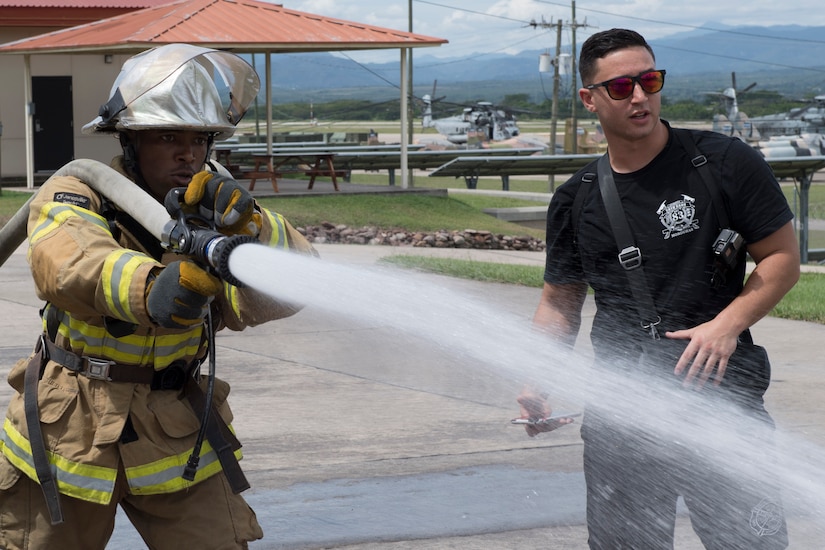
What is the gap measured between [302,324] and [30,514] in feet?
20.3

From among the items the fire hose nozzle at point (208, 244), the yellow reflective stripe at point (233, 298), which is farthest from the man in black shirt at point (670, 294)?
the fire hose nozzle at point (208, 244)

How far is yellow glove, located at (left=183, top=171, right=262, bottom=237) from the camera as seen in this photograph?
93.9 inches

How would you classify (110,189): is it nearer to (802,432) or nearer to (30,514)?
(30,514)

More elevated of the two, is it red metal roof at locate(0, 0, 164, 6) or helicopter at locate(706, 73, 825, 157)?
red metal roof at locate(0, 0, 164, 6)

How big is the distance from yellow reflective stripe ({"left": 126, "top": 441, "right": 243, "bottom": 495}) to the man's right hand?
0.55 metres

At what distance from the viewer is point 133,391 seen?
2.81m

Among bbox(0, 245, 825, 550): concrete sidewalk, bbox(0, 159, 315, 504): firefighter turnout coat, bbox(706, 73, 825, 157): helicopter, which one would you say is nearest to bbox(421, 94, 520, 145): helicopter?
bbox(706, 73, 825, 157): helicopter

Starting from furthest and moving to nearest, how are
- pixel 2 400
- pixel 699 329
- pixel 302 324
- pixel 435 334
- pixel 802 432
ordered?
1. pixel 302 324
2. pixel 2 400
3. pixel 802 432
4. pixel 435 334
5. pixel 699 329

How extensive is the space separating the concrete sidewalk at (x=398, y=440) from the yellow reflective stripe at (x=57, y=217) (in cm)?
120

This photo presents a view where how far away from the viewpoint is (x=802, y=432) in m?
5.80

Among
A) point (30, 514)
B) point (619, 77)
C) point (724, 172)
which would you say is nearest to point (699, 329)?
point (724, 172)

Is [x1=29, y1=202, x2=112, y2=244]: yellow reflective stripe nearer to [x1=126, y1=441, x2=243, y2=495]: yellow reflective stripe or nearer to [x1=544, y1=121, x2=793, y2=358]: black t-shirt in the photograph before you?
[x1=126, y1=441, x2=243, y2=495]: yellow reflective stripe

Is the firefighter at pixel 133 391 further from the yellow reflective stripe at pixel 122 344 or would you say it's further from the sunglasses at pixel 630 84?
the sunglasses at pixel 630 84

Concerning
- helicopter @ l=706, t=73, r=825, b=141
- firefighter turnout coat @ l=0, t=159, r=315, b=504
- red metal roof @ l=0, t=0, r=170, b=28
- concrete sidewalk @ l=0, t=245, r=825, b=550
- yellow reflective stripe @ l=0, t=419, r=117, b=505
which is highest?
red metal roof @ l=0, t=0, r=170, b=28
